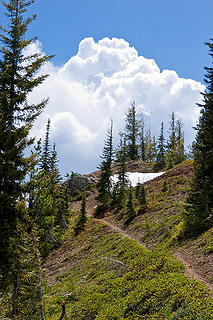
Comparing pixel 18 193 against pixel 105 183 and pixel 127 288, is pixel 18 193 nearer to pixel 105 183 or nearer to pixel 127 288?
pixel 127 288

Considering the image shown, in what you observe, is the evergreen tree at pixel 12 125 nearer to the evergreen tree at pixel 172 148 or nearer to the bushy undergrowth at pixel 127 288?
the bushy undergrowth at pixel 127 288

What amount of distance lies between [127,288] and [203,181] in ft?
30.6

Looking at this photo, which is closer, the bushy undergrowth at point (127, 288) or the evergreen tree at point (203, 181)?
the bushy undergrowth at point (127, 288)

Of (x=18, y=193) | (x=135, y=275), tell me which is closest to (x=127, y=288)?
(x=135, y=275)

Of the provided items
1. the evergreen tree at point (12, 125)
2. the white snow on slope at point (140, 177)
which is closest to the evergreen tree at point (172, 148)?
the white snow on slope at point (140, 177)

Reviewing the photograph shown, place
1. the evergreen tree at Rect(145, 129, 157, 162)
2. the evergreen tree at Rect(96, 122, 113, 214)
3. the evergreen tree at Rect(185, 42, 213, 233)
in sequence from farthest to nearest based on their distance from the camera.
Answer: the evergreen tree at Rect(145, 129, 157, 162), the evergreen tree at Rect(96, 122, 113, 214), the evergreen tree at Rect(185, 42, 213, 233)

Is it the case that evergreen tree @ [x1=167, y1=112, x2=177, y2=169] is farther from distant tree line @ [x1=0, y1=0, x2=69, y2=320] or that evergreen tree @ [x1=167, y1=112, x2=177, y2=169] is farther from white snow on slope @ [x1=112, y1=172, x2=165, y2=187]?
distant tree line @ [x1=0, y1=0, x2=69, y2=320]

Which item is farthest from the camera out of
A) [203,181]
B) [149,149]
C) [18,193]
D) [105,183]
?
[149,149]

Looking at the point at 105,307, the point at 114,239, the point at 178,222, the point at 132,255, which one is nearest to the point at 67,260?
the point at 114,239

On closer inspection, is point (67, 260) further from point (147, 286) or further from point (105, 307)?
point (147, 286)

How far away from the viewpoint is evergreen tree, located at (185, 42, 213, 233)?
18266 millimetres

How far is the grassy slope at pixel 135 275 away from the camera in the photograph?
1071 cm

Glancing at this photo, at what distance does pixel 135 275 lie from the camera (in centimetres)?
1571

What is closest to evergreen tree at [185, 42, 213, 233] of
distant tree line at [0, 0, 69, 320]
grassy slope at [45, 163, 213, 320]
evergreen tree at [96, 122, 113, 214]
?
grassy slope at [45, 163, 213, 320]
